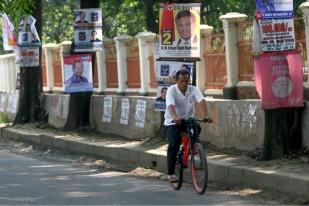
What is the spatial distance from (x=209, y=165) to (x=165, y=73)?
265 cm

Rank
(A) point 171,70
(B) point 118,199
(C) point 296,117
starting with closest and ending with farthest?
(B) point 118,199 < (C) point 296,117 < (A) point 171,70

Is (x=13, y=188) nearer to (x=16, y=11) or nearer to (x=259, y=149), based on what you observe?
(x=259, y=149)

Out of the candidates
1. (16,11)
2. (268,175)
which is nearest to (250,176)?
(268,175)

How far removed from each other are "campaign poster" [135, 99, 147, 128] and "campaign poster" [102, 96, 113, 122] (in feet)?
5.09

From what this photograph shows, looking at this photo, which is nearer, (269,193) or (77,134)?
(269,193)

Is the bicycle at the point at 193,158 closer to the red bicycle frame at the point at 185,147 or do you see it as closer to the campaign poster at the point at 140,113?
the red bicycle frame at the point at 185,147

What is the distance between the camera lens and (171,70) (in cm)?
1352

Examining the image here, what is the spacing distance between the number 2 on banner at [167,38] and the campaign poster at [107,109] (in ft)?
16.2

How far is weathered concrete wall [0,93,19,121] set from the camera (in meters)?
25.7

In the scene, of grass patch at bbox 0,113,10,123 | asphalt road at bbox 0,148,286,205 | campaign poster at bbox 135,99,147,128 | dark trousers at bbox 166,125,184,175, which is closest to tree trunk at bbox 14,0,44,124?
grass patch at bbox 0,113,10,123

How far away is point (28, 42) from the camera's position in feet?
69.2

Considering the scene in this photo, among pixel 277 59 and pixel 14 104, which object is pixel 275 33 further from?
pixel 14 104

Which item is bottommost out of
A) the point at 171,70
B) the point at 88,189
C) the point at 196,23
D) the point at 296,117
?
the point at 88,189

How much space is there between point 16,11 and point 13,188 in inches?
411
